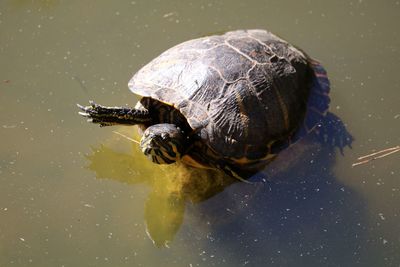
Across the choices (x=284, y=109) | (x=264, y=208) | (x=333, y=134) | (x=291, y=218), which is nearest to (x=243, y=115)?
(x=284, y=109)

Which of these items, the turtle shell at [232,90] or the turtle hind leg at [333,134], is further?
the turtle hind leg at [333,134]

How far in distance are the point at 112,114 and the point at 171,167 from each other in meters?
0.68

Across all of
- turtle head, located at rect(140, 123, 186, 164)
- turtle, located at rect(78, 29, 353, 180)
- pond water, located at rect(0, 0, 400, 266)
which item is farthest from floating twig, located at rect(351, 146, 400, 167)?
turtle head, located at rect(140, 123, 186, 164)

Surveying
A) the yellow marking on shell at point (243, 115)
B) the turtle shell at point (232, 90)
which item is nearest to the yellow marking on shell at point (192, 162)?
the turtle shell at point (232, 90)

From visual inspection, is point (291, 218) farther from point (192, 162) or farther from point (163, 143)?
point (163, 143)

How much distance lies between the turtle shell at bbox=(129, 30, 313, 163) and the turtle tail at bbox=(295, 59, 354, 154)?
139 mm

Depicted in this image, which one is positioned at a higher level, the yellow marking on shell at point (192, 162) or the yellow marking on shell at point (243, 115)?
the yellow marking on shell at point (243, 115)

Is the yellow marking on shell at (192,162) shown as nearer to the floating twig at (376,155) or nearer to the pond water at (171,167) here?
the pond water at (171,167)

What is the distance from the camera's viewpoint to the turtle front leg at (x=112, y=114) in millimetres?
3656

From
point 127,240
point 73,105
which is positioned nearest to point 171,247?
point 127,240

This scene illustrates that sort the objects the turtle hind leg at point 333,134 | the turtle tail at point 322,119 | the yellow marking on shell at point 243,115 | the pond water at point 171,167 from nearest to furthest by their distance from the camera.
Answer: the yellow marking on shell at point 243,115 < the pond water at point 171,167 < the turtle tail at point 322,119 < the turtle hind leg at point 333,134

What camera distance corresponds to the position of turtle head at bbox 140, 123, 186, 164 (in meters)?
3.43

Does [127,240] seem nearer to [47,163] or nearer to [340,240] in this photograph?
[47,163]

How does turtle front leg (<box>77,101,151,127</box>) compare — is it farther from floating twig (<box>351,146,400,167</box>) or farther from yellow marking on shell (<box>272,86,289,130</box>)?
floating twig (<box>351,146,400,167</box>)
